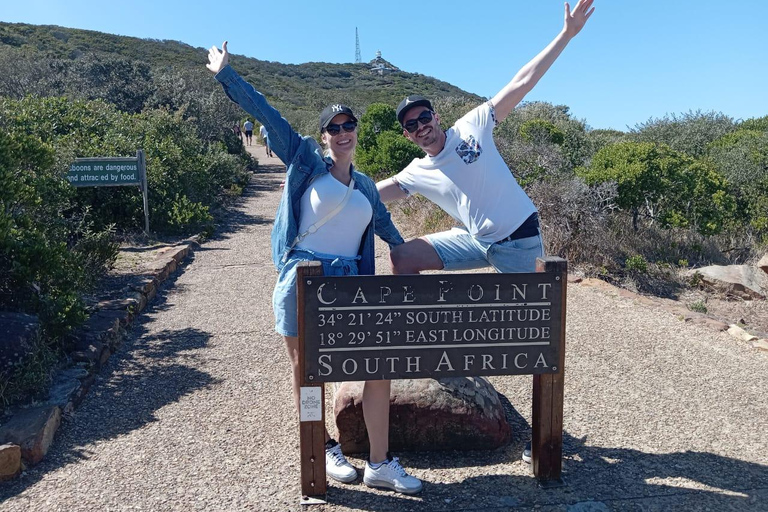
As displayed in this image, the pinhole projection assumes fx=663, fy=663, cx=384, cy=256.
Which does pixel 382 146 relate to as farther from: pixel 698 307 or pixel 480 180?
pixel 480 180

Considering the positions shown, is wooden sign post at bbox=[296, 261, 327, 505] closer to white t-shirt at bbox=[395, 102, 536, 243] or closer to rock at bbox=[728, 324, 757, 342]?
white t-shirt at bbox=[395, 102, 536, 243]

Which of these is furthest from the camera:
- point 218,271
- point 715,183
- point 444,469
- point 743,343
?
point 715,183

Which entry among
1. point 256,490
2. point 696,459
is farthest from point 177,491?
point 696,459

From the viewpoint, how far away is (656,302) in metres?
6.24

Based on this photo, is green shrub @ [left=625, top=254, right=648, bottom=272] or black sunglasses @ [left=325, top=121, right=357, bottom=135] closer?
black sunglasses @ [left=325, top=121, right=357, bottom=135]

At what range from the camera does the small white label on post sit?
280cm

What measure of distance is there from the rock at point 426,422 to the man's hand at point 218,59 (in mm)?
1697

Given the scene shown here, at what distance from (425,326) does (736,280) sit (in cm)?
586

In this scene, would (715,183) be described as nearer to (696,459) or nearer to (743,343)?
(743,343)

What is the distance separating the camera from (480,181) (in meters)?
3.10

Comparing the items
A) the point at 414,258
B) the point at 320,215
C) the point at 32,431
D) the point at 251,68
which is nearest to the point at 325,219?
the point at 320,215

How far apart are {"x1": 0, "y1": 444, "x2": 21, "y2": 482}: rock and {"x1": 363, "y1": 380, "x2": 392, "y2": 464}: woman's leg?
1682 millimetres

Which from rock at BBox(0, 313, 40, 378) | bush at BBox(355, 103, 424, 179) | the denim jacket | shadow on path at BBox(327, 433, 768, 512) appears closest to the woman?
the denim jacket

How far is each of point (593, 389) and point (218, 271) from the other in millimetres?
4721
